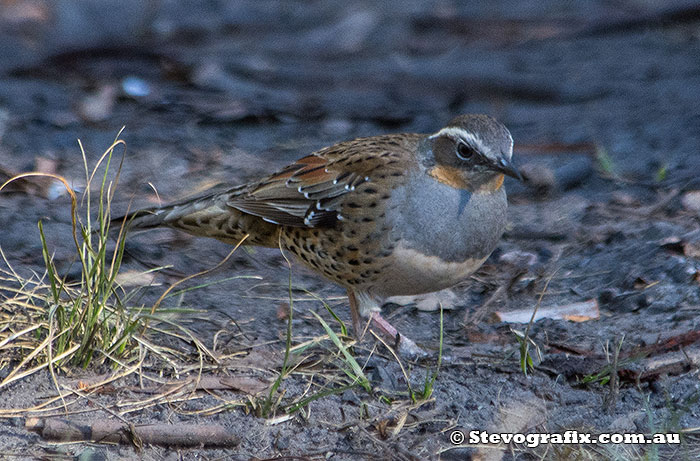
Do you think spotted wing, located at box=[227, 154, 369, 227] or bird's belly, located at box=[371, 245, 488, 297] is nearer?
bird's belly, located at box=[371, 245, 488, 297]

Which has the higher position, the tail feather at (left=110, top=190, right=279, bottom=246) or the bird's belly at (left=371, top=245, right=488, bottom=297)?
the tail feather at (left=110, top=190, right=279, bottom=246)

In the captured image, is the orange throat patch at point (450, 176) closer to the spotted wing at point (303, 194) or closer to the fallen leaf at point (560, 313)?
the spotted wing at point (303, 194)

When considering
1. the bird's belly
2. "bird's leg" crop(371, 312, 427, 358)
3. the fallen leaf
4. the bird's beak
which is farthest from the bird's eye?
the fallen leaf

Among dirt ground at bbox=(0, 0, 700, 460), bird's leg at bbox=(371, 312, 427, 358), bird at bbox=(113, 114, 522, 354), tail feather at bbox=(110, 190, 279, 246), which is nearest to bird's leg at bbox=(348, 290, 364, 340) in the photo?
bird at bbox=(113, 114, 522, 354)

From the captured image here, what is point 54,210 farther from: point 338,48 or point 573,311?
point 338,48

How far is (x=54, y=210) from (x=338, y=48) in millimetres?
4864

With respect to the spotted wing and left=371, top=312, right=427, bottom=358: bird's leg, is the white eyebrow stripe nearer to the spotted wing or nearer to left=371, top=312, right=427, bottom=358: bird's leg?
the spotted wing

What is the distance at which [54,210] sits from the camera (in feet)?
21.7

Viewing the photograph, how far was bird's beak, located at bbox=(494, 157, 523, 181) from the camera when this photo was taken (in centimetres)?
456

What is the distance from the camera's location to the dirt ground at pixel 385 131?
13.7 ft

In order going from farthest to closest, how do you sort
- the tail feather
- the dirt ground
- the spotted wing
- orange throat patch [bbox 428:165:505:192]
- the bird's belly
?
the tail feather
the spotted wing
orange throat patch [bbox 428:165:505:192]
the bird's belly
the dirt ground

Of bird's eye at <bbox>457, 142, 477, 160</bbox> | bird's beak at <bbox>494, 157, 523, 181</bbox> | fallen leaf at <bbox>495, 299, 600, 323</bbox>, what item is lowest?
fallen leaf at <bbox>495, 299, 600, 323</bbox>

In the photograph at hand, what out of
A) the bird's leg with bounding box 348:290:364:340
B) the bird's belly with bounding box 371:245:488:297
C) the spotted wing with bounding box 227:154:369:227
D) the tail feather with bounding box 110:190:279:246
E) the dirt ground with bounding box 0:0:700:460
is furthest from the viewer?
the tail feather with bounding box 110:190:279:246

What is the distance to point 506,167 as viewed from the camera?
4.60 metres
